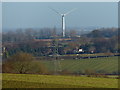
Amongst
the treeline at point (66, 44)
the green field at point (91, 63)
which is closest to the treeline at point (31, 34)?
the treeline at point (66, 44)

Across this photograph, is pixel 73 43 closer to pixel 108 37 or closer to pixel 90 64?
pixel 108 37

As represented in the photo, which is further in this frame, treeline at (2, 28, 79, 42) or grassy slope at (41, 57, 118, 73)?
treeline at (2, 28, 79, 42)

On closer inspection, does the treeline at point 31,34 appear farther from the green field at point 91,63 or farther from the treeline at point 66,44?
the green field at point 91,63

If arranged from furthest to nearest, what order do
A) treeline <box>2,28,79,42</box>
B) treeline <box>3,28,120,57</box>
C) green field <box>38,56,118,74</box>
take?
1. treeline <box>2,28,79,42</box>
2. treeline <box>3,28,120,57</box>
3. green field <box>38,56,118,74</box>

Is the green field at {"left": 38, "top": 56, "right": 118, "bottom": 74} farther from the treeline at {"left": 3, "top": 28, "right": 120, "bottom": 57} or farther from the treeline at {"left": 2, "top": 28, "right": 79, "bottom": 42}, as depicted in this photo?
the treeline at {"left": 2, "top": 28, "right": 79, "bottom": 42}

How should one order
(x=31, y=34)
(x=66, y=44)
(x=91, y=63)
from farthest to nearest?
(x=31, y=34) → (x=66, y=44) → (x=91, y=63)

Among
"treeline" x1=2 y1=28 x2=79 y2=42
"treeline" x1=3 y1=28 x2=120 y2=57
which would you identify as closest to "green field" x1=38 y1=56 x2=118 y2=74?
"treeline" x1=3 y1=28 x2=120 y2=57

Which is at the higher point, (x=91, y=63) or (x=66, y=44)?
(x=66, y=44)

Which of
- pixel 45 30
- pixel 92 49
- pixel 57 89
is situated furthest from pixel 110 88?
pixel 45 30

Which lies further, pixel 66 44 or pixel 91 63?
pixel 66 44

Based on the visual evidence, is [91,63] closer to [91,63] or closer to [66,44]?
[91,63]

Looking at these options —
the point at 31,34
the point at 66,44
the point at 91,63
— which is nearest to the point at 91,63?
the point at 91,63
